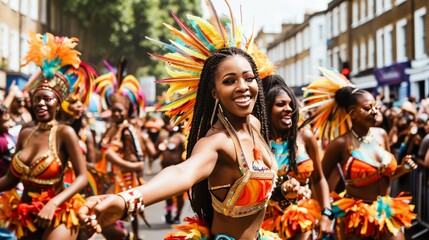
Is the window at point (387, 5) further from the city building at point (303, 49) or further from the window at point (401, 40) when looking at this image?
the city building at point (303, 49)

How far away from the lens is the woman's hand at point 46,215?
6359mm

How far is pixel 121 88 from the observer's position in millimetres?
12070

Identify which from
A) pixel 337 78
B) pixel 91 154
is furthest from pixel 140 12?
pixel 337 78

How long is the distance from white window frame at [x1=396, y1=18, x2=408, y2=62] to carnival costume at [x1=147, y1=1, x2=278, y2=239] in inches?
1278

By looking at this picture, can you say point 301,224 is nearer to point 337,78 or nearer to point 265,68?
point 265,68

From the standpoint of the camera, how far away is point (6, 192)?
700 centimetres

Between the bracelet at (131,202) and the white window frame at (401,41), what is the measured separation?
1339 inches

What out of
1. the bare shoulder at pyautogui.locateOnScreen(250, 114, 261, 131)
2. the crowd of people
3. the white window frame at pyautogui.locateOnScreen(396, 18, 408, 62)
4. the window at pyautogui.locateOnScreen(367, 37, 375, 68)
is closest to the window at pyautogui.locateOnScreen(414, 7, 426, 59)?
the white window frame at pyautogui.locateOnScreen(396, 18, 408, 62)

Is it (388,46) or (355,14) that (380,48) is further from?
(355,14)

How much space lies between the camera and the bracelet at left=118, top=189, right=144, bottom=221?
10.6 ft

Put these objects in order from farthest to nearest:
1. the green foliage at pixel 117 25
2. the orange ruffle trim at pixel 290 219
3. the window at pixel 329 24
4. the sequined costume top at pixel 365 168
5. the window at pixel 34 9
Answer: the window at pixel 329 24 < the green foliage at pixel 117 25 < the window at pixel 34 9 < the sequined costume top at pixel 365 168 < the orange ruffle trim at pixel 290 219

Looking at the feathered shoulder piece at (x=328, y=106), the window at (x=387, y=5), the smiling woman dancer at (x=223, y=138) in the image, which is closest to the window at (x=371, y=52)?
the window at (x=387, y=5)

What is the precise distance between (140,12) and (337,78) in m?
39.2

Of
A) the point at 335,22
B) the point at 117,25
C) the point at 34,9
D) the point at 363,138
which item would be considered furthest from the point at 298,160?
the point at 335,22
